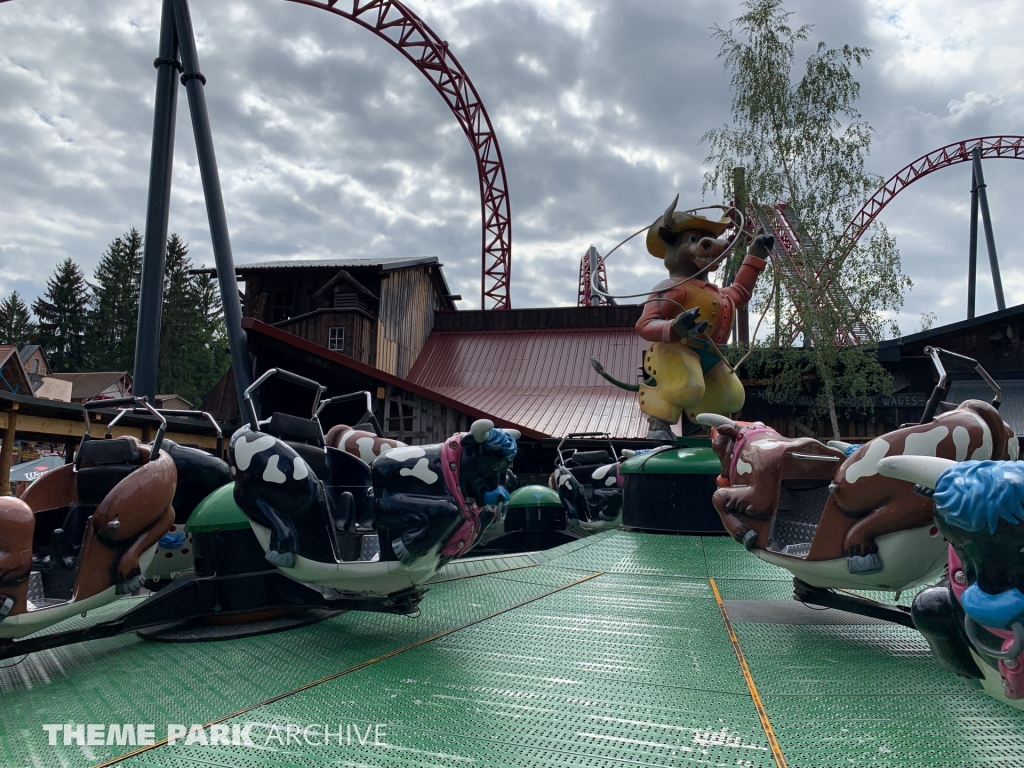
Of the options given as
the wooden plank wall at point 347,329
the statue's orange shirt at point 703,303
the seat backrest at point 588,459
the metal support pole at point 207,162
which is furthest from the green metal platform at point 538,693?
the wooden plank wall at point 347,329

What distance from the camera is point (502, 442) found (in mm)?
2939

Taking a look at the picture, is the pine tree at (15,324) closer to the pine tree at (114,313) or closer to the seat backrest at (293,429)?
the pine tree at (114,313)

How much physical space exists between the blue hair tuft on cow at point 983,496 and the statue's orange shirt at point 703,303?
14.4 feet

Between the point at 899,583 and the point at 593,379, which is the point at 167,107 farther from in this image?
the point at 593,379

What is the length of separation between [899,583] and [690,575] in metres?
2.03

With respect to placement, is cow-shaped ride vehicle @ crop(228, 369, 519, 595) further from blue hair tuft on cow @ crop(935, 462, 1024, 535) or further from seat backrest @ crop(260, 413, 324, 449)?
blue hair tuft on cow @ crop(935, 462, 1024, 535)

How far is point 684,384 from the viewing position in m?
5.94

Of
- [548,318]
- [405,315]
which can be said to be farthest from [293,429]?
[548,318]

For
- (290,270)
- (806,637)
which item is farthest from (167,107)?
(290,270)

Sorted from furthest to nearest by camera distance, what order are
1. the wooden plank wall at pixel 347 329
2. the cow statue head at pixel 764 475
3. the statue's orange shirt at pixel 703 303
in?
1. the wooden plank wall at pixel 347 329
2. the statue's orange shirt at pixel 703 303
3. the cow statue head at pixel 764 475

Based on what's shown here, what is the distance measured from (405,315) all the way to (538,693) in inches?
652

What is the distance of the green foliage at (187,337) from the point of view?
4203cm

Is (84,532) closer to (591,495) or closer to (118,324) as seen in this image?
(591,495)

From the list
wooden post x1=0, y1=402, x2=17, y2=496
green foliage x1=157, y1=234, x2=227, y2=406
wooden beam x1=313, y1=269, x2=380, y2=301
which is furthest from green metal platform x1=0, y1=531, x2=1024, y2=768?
green foliage x1=157, y1=234, x2=227, y2=406
